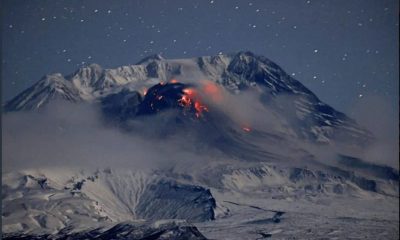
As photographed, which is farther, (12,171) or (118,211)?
(12,171)

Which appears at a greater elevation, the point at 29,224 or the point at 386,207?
the point at 386,207

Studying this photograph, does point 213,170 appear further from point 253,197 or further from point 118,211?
point 118,211

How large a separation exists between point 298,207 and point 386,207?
27.8 meters

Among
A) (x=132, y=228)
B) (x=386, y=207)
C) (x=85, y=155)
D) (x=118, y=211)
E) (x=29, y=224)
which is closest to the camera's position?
(x=132, y=228)

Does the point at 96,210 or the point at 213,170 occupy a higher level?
the point at 213,170

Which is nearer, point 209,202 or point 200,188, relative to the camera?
point 209,202

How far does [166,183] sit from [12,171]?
51897mm

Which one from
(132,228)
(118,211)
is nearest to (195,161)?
(118,211)

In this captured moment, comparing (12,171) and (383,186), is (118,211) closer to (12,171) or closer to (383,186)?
(12,171)

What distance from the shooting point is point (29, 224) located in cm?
8450

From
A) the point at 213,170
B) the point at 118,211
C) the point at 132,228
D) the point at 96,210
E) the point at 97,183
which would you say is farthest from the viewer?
the point at 213,170

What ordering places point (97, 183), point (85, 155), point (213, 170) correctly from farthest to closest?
point (85, 155) → point (213, 170) → point (97, 183)

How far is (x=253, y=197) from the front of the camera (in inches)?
5492

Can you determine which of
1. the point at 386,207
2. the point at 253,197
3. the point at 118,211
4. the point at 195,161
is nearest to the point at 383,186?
the point at 386,207
